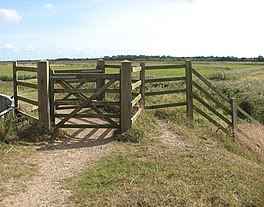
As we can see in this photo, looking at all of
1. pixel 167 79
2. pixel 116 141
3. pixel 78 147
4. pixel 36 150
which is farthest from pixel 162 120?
pixel 36 150

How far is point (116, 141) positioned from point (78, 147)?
944mm

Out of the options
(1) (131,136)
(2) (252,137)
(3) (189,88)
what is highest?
(3) (189,88)

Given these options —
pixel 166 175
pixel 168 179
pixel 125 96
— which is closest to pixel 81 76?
pixel 125 96

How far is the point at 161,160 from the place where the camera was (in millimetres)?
6980

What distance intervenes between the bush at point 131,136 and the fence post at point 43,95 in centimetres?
188

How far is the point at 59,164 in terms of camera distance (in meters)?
6.81

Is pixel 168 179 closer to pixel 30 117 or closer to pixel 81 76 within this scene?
pixel 81 76

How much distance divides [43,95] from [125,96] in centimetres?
204

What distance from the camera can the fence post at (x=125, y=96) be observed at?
868 cm

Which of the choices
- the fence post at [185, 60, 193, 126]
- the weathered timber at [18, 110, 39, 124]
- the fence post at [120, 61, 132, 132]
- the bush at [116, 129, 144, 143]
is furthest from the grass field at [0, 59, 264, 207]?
the fence post at [185, 60, 193, 126]

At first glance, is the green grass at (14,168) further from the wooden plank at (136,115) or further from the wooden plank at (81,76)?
the wooden plank at (136,115)

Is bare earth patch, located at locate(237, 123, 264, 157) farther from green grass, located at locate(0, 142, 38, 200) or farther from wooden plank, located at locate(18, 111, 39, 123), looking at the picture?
green grass, located at locate(0, 142, 38, 200)

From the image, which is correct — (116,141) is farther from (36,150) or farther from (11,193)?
(11,193)

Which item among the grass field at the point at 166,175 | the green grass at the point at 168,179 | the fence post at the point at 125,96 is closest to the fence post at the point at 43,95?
the grass field at the point at 166,175
